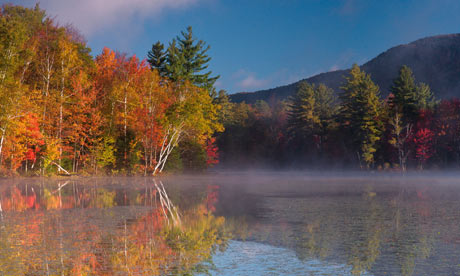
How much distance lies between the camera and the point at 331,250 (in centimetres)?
1007

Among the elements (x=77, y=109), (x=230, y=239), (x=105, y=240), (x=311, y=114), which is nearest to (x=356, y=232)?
(x=230, y=239)

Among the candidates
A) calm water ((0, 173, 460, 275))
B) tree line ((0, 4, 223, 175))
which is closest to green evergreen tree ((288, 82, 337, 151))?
tree line ((0, 4, 223, 175))

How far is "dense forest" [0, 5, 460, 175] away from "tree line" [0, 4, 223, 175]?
0.35 feet

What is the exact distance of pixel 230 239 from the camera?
38.0ft

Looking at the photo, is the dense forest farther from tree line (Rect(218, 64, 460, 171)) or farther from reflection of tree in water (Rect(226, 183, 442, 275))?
reflection of tree in water (Rect(226, 183, 442, 275))

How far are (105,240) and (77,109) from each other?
35587 mm

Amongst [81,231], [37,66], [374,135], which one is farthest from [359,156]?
[81,231]

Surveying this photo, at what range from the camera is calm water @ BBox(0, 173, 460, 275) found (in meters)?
8.59

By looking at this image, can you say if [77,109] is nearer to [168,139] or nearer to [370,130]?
[168,139]

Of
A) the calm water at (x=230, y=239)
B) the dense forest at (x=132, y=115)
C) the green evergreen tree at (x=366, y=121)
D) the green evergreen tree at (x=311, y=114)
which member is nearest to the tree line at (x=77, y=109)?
the dense forest at (x=132, y=115)

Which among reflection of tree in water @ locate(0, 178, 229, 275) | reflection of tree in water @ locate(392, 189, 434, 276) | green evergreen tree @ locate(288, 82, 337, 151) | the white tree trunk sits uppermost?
green evergreen tree @ locate(288, 82, 337, 151)

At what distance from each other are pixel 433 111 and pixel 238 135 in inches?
1801

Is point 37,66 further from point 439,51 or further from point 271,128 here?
point 439,51

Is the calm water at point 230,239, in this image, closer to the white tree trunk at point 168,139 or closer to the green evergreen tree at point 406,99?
the white tree trunk at point 168,139
